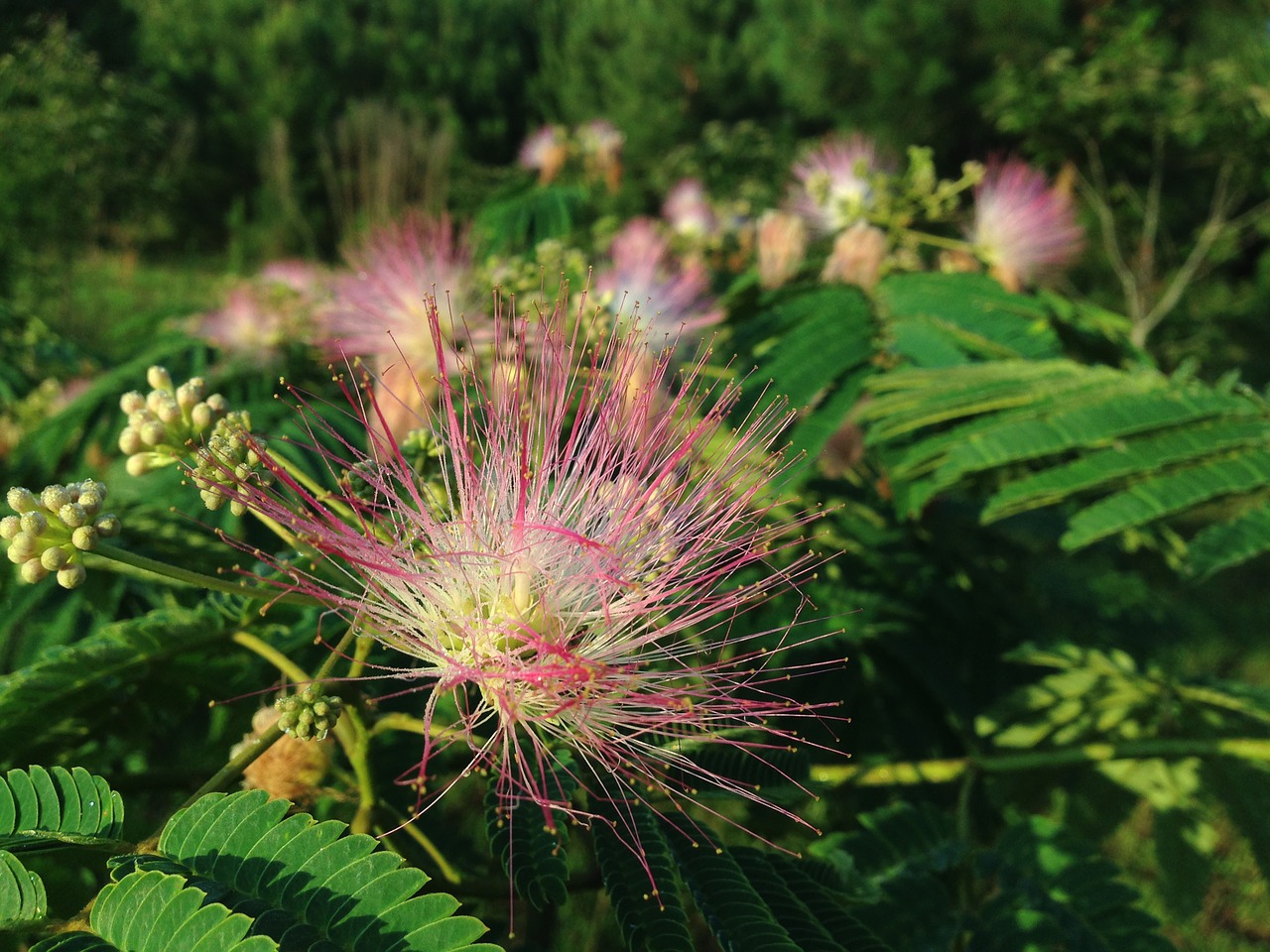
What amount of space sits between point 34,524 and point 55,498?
36 mm

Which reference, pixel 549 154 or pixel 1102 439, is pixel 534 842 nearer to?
pixel 1102 439

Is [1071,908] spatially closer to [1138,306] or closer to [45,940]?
[45,940]

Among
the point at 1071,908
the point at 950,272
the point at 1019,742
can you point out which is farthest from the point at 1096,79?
the point at 1071,908

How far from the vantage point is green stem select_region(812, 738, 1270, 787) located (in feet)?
5.60

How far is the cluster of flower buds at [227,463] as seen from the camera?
1025 millimetres

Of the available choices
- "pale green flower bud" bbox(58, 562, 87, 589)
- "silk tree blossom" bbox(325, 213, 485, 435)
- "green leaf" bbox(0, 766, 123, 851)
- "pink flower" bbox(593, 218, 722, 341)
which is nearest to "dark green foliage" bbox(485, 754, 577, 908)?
"green leaf" bbox(0, 766, 123, 851)

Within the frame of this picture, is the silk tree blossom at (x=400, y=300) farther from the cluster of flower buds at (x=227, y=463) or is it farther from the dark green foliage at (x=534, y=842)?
the dark green foliage at (x=534, y=842)

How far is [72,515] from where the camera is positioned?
977 mm

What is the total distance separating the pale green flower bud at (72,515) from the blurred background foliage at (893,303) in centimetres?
45

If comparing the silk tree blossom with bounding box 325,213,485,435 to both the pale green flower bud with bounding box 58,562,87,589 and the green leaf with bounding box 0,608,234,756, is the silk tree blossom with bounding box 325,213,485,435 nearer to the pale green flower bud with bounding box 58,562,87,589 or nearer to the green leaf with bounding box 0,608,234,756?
the green leaf with bounding box 0,608,234,756

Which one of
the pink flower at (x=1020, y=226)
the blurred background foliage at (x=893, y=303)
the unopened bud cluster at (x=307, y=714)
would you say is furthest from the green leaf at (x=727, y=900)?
the pink flower at (x=1020, y=226)

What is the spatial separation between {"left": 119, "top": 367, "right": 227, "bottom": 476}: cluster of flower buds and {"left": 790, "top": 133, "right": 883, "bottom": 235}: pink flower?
2476mm

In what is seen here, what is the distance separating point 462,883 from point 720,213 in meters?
4.51

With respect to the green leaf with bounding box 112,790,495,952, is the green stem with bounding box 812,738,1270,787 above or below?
below
